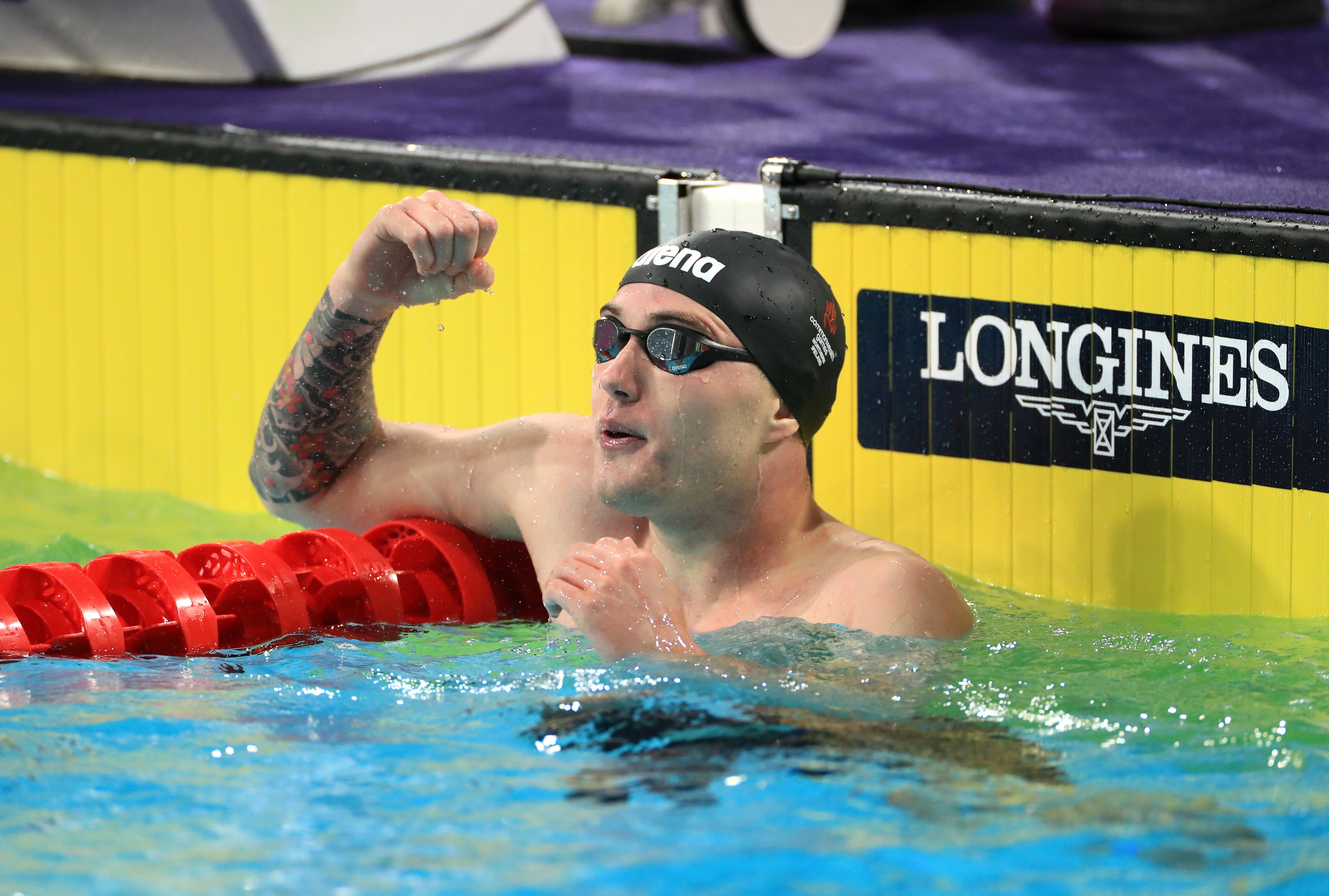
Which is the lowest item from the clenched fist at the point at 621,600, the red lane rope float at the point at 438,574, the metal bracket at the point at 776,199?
the red lane rope float at the point at 438,574

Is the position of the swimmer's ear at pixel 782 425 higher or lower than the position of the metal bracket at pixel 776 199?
lower

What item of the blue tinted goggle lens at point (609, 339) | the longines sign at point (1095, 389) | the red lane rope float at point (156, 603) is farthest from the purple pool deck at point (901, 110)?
the red lane rope float at point (156, 603)

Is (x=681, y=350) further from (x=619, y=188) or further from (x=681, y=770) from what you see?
(x=619, y=188)

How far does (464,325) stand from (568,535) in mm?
1131

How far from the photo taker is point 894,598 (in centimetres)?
263

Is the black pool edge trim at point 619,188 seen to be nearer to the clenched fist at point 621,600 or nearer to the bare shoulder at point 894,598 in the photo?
the bare shoulder at point 894,598

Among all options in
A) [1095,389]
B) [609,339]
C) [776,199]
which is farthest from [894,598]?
[776,199]

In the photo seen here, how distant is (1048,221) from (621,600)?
1.28 meters

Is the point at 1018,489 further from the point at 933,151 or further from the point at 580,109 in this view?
the point at 580,109

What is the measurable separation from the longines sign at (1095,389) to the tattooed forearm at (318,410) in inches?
39.4

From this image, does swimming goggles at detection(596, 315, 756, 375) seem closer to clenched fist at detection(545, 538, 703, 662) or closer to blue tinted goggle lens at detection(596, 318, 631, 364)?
blue tinted goggle lens at detection(596, 318, 631, 364)

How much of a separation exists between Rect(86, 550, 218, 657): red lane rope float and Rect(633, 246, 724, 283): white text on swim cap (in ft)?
2.99

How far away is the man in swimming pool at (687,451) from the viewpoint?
2.62 meters

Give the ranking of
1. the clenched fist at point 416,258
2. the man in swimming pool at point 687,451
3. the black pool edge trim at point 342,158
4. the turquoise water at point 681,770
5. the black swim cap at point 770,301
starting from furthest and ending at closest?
1. the black pool edge trim at point 342,158
2. the clenched fist at point 416,258
3. the black swim cap at point 770,301
4. the man in swimming pool at point 687,451
5. the turquoise water at point 681,770
